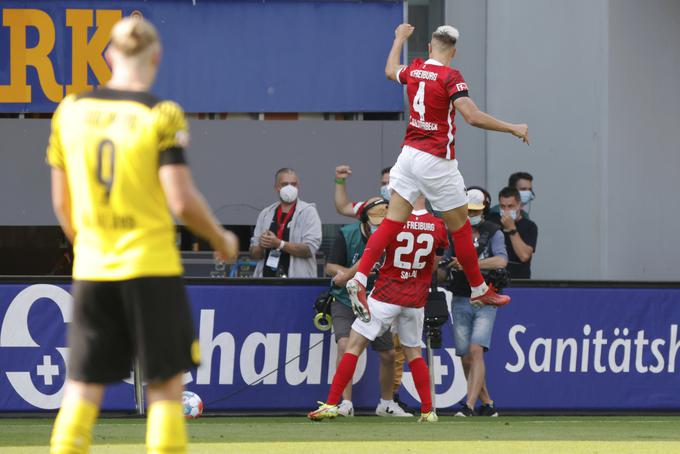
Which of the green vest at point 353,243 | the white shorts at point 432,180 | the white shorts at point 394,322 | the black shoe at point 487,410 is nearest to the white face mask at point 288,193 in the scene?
the green vest at point 353,243

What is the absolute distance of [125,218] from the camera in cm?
506

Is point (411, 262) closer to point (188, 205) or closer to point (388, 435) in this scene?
point (388, 435)

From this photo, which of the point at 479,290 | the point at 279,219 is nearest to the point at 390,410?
the point at 479,290

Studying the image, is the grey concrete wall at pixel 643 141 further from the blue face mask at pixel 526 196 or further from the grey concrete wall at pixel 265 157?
the grey concrete wall at pixel 265 157

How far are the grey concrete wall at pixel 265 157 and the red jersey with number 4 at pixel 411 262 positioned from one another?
6054 mm

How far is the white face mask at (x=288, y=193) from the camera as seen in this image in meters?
13.3

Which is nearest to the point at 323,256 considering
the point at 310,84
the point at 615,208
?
the point at 310,84

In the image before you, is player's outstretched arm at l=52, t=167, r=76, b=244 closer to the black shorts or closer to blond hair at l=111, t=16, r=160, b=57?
the black shorts

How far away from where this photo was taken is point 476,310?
12016mm

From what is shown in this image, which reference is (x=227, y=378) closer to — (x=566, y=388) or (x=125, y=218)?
(x=566, y=388)

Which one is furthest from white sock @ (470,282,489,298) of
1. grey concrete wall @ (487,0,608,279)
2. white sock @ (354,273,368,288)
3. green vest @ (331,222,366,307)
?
grey concrete wall @ (487,0,608,279)

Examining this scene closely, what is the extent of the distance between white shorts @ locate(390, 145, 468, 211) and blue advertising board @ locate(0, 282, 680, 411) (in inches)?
98.2

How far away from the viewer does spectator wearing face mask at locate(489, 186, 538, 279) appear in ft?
43.9

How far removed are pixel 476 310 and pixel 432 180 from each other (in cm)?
244
